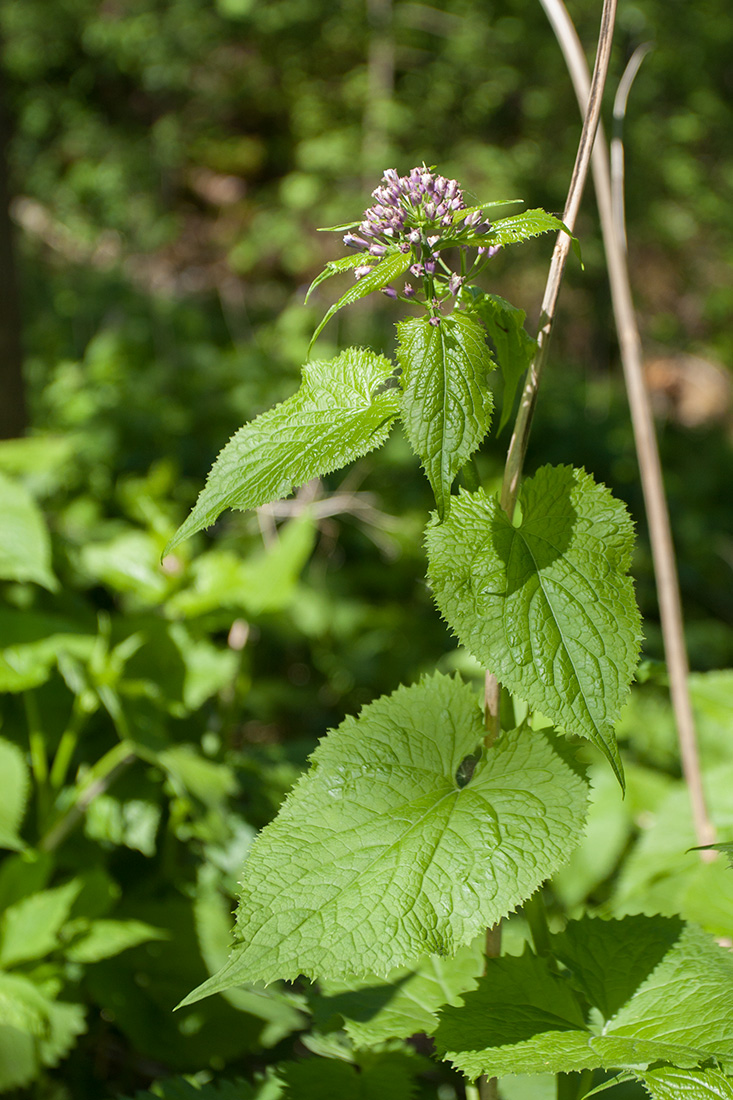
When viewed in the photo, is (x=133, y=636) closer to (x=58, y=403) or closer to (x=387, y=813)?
(x=387, y=813)

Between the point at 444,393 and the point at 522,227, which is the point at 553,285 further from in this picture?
the point at 444,393

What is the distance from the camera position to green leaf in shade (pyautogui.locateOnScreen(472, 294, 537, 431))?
70cm

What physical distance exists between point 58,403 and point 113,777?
2574 millimetres

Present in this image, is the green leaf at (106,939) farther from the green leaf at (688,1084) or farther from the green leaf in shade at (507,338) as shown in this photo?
the green leaf in shade at (507,338)

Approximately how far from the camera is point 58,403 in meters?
3.66

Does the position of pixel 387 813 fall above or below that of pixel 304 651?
below

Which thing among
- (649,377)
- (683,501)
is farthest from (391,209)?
(649,377)

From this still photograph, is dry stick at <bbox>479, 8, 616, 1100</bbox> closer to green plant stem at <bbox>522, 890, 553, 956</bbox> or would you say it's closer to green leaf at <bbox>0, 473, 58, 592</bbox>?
green plant stem at <bbox>522, 890, 553, 956</bbox>

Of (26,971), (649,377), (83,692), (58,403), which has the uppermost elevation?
(649,377)

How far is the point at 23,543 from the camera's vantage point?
1.52m

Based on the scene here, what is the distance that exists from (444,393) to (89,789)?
117cm

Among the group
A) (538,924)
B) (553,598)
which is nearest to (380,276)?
(553,598)

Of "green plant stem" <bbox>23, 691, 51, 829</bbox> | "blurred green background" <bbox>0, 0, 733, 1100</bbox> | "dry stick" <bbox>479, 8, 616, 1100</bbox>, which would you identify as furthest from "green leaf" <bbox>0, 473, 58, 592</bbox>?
"dry stick" <bbox>479, 8, 616, 1100</bbox>

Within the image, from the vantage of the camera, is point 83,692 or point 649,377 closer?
point 83,692
